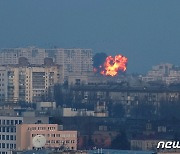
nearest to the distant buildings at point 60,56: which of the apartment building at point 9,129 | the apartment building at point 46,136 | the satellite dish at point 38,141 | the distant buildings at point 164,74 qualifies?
the distant buildings at point 164,74

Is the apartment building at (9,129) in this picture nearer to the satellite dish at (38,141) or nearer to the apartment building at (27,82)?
the satellite dish at (38,141)

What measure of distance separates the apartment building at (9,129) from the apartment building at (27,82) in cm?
2139

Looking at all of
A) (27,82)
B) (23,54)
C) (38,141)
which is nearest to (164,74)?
(23,54)

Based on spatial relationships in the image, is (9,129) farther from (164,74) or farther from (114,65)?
(164,74)

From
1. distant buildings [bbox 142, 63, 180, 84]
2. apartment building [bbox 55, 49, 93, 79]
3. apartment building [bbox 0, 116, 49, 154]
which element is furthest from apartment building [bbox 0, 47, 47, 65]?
apartment building [bbox 0, 116, 49, 154]

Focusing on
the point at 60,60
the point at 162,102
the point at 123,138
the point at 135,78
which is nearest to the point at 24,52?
the point at 60,60

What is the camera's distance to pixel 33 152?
44.0 m

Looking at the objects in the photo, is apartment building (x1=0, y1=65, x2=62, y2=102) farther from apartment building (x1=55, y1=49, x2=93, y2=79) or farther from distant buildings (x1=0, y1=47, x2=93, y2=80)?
apartment building (x1=55, y1=49, x2=93, y2=79)

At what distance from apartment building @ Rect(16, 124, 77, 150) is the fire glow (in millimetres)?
45984

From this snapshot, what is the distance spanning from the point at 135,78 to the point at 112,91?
16.8 metres

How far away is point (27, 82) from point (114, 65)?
14179 mm

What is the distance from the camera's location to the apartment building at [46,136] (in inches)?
1973

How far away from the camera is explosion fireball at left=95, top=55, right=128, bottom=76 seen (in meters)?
98.7

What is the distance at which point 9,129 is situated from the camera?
2089 inches
